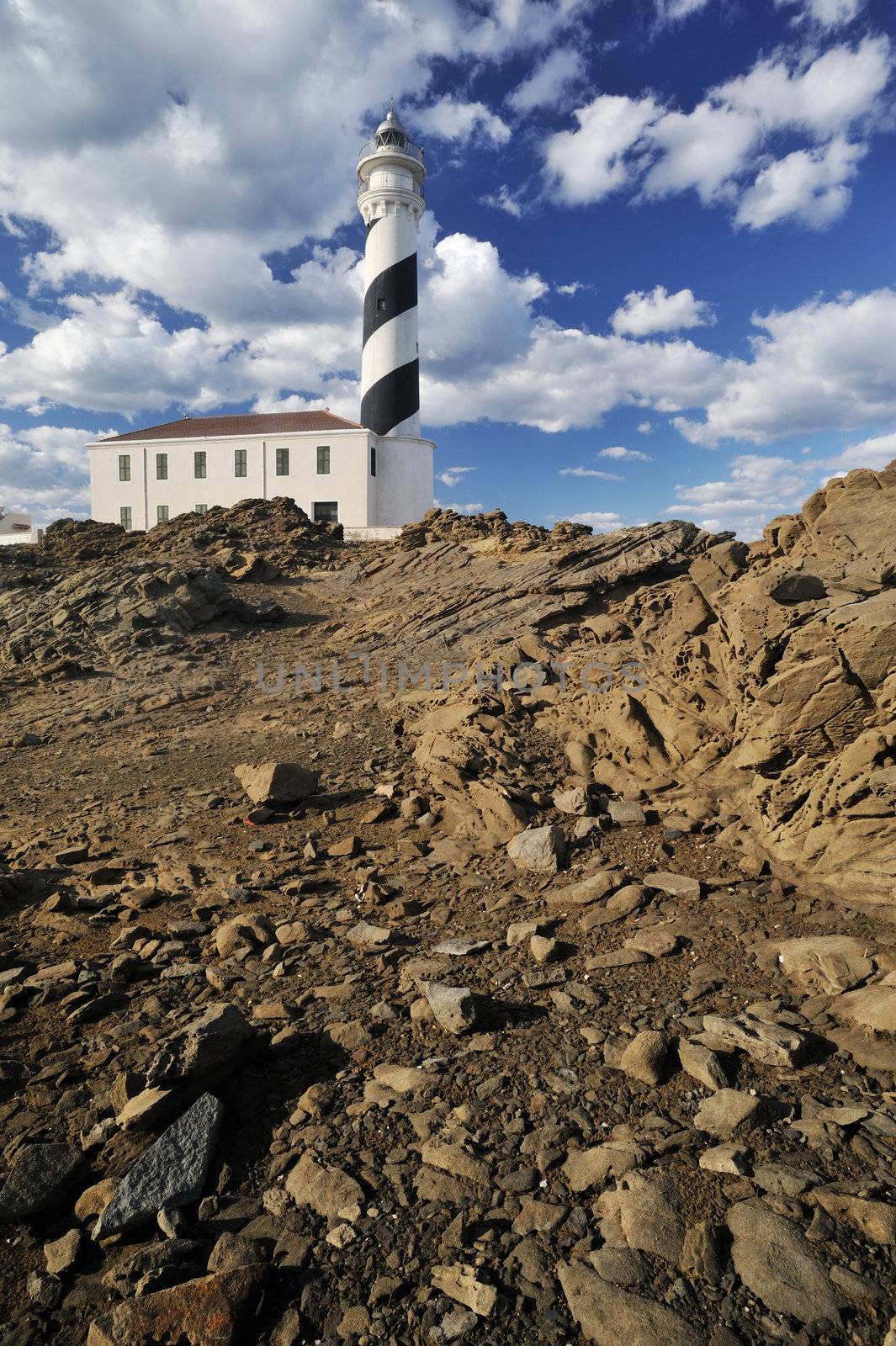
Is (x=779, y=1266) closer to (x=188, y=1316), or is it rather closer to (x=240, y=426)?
(x=188, y=1316)

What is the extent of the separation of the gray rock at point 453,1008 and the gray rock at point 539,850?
1850 millimetres

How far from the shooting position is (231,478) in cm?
3719

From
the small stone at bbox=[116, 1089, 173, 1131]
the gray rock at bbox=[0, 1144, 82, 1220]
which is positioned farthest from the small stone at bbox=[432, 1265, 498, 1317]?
the gray rock at bbox=[0, 1144, 82, 1220]

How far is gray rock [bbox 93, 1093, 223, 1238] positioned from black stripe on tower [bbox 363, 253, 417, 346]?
112ft

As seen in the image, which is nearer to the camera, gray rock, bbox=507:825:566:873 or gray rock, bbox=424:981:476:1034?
gray rock, bbox=424:981:476:1034

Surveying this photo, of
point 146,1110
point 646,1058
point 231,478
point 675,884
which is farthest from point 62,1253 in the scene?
point 231,478

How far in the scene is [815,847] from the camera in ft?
16.0

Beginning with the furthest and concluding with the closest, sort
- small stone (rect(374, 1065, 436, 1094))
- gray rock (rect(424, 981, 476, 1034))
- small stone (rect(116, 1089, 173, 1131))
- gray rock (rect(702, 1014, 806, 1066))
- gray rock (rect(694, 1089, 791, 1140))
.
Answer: gray rock (rect(424, 981, 476, 1034)) < small stone (rect(374, 1065, 436, 1094)) < gray rock (rect(702, 1014, 806, 1066)) < small stone (rect(116, 1089, 173, 1131)) < gray rock (rect(694, 1089, 791, 1140))

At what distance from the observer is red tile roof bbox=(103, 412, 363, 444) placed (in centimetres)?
3631

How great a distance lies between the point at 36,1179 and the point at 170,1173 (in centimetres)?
52

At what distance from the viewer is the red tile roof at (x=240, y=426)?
3631 cm

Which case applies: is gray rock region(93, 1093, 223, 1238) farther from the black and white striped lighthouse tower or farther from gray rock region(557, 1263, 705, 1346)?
the black and white striped lighthouse tower

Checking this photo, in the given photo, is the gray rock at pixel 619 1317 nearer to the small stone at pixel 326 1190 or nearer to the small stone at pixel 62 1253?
the small stone at pixel 326 1190

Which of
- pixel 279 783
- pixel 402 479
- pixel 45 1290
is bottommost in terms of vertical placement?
pixel 45 1290
